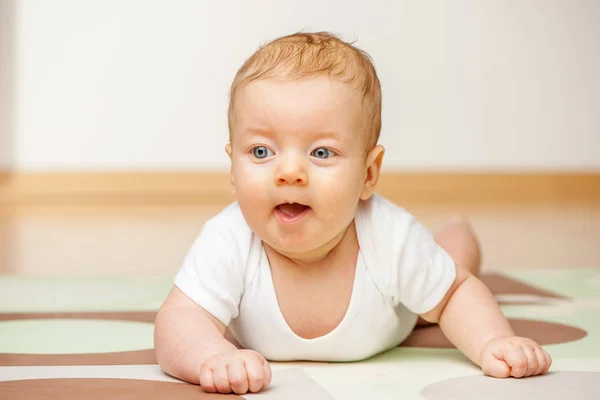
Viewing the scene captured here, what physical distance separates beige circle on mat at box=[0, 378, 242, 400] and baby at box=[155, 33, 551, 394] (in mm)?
21

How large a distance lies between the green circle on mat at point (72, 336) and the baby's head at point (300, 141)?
0.28 m

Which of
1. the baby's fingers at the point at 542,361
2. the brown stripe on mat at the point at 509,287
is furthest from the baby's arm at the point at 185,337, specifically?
the brown stripe on mat at the point at 509,287

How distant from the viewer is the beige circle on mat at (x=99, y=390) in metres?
0.83

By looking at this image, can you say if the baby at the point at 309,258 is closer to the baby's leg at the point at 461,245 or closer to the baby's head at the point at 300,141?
the baby's head at the point at 300,141

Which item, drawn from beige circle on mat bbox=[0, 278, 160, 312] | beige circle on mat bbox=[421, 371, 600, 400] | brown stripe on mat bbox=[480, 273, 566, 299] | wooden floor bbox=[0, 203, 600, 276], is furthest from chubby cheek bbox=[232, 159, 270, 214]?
wooden floor bbox=[0, 203, 600, 276]

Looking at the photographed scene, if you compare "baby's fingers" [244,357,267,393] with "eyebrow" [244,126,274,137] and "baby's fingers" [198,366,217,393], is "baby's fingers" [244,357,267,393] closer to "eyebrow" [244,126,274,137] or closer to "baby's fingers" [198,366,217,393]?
"baby's fingers" [198,366,217,393]

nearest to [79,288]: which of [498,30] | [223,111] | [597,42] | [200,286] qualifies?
[200,286]

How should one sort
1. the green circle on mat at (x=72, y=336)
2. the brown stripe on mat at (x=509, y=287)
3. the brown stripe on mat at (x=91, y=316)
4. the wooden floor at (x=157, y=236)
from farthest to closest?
the wooden floor at (x=157, y=236) → the brown stripe on mat at (x=509, y=287) → the brown stripe on mat at (x=91, y=316) → the green circle on mat at (x=72, y=336)

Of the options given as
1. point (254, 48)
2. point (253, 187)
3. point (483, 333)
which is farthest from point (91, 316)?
point (254, 48)

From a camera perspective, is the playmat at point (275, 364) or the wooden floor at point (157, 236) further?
the wooden floor at point (157, 236)

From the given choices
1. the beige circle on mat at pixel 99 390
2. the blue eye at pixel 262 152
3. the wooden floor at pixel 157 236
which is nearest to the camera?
the beige circle on mat at pixel 99 390

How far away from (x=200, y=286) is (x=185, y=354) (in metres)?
0.10

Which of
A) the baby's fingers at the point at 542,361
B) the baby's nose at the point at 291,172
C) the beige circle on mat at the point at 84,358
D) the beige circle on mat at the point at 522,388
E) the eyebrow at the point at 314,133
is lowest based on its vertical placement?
the beige circle on mat at the point at 84,358

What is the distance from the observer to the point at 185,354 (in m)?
0.91
